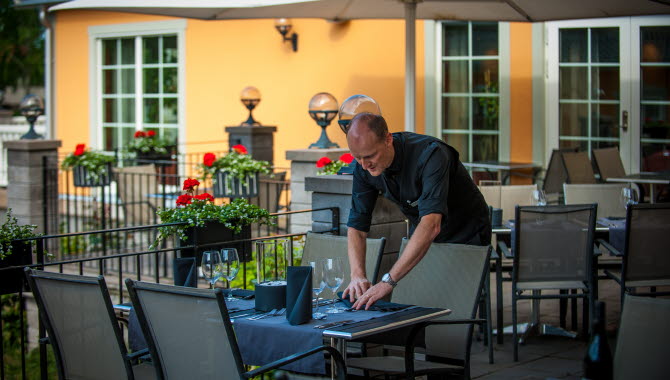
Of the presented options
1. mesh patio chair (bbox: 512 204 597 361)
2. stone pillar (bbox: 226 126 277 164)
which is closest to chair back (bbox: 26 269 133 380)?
mesh patio chair (bbox: 512 204 597 361)

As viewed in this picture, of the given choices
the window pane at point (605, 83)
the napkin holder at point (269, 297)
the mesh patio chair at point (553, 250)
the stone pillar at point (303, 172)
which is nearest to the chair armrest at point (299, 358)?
the napkin holder at point (269, 297)

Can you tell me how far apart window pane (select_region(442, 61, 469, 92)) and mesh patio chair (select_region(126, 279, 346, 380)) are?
23.6 feet

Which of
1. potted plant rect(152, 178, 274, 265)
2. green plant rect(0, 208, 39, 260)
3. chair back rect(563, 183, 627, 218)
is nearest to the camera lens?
green plant rect(0, 208, 39, 260)

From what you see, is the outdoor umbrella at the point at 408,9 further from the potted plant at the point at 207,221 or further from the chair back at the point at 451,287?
the chair back at the point at 451,287

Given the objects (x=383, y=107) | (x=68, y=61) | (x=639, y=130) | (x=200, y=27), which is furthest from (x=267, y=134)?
(x=68, y=61)

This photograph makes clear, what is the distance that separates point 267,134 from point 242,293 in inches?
266

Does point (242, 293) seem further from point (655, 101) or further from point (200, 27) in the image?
point (200, 27)

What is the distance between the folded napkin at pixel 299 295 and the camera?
336 cm

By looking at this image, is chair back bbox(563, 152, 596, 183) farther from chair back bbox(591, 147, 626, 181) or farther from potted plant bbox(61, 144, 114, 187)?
potted plant bbox(61, 144, 114, 187)

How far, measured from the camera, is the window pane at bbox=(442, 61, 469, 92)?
1014 centimetres

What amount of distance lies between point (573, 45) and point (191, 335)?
7254 mm

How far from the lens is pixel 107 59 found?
1381 cm

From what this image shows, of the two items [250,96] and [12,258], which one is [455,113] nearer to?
[250,96]

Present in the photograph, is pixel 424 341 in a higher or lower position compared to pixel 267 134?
lower
